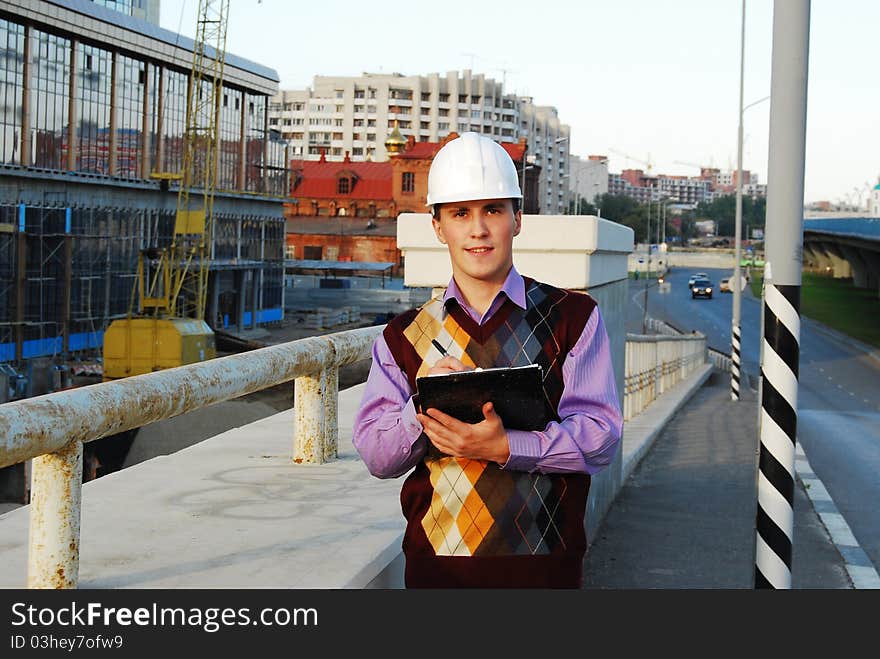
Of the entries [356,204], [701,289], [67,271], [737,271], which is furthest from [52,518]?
[356,204]

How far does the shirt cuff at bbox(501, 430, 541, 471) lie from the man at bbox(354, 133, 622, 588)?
0.15 ft

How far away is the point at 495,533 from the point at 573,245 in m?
4.25

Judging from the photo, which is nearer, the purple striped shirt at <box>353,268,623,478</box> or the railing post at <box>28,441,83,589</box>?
the purple striped shirt at <box>353,268,623,478</box>

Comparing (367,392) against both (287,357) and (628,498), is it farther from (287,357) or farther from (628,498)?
(628,498)

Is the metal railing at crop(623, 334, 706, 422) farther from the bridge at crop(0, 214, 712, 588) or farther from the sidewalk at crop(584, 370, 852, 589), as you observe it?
the bridge at crop(0, 214, 712, 588)

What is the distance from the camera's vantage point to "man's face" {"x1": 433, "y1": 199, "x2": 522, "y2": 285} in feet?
11.8

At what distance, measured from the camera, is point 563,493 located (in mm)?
3594

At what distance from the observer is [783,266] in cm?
664

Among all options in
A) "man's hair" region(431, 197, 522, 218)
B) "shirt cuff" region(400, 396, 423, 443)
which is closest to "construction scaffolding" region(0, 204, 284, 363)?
"man's hair" region(431, 197, 522, 218)

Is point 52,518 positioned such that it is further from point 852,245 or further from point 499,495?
point 852,245

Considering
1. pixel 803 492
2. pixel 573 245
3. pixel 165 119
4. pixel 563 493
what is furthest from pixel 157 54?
pixel 563 493

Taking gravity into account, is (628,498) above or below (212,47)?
below

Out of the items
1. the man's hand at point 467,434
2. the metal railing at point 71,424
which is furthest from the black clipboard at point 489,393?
the metal railing at point 71,424

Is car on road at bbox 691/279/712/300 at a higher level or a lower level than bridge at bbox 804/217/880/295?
lower
